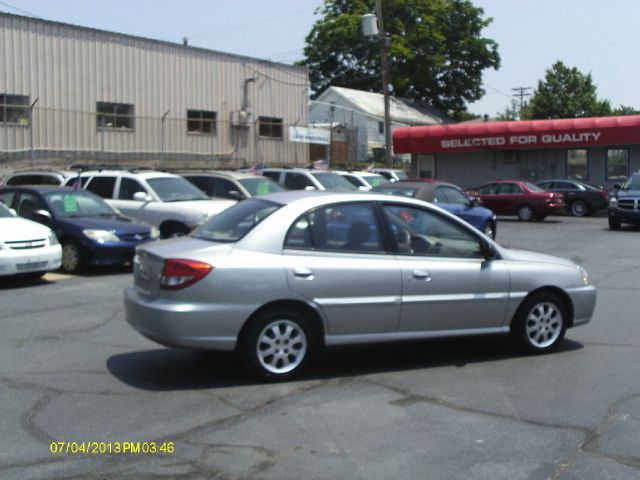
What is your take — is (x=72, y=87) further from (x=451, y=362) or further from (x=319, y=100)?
(x=319, y=100)

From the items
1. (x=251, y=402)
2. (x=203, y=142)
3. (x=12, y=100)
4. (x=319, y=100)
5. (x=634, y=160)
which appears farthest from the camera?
(x=319, y=100)

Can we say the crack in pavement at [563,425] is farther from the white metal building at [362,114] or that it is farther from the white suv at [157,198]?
the white metal building at [362,114]

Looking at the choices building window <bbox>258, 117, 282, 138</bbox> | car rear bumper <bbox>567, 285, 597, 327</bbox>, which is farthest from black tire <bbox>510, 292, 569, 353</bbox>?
building window <bbox>258, 117, 282, 138</bbox>

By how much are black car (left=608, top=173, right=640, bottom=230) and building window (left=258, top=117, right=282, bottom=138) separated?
1535 centimetres

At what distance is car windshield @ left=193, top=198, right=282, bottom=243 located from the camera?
289 inches

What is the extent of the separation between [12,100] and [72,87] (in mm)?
2304

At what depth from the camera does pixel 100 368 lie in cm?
773

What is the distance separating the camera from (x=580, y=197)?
105 feet

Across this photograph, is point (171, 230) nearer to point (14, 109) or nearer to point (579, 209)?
point (14, 109)

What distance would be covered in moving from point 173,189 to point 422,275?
1062 cm

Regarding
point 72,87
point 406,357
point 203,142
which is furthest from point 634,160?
point 406,357

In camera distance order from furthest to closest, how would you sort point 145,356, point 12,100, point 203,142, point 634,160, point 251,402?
point 634,160
point 203,142
point 12,100
point 145,356
point 251,402

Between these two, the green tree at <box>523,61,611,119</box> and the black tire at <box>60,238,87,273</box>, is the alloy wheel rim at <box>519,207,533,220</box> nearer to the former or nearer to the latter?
the black tire at <box>60,238,87,273</box>

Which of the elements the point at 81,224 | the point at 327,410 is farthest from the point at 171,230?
the point at 327,410
